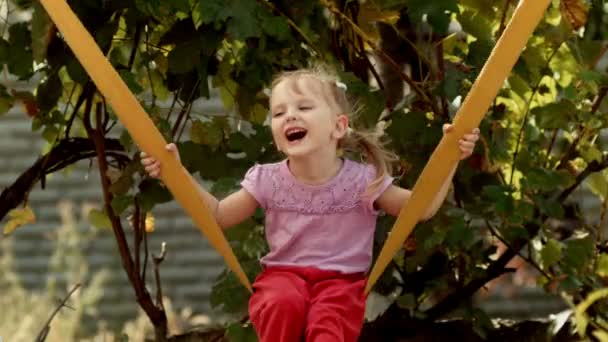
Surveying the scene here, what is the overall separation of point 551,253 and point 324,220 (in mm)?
929

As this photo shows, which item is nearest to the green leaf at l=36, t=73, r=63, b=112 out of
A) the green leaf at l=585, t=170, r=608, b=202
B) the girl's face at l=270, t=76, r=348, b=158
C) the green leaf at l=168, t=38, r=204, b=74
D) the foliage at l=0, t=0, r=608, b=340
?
the foliage at l=0, t=0, r=608, b=340

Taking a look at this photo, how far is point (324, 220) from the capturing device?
2566 millimetres

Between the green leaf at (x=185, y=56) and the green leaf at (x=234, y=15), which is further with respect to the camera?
the green leaf at (x=185, y=56)

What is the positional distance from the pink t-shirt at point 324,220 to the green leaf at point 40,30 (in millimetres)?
908

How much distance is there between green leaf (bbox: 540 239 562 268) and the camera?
3336mm

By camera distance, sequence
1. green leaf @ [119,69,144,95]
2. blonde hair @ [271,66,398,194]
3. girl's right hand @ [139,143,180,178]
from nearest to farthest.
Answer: girl's right hand @ [139,143,180,178] → blonde hair @ [271,66,398,194] → green leaf @ [119,69,144,95]

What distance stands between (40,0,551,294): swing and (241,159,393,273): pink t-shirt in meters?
0.16

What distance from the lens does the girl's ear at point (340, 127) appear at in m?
2.55

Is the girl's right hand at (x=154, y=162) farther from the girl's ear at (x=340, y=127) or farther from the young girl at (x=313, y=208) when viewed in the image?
the girl's ear at (x=340, y=127)

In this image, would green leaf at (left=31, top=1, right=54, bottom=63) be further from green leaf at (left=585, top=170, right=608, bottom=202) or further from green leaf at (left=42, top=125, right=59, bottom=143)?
green leaf at (left=585, top=170, right=608, bottom=202)

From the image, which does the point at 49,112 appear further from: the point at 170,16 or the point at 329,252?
the point at 329,252

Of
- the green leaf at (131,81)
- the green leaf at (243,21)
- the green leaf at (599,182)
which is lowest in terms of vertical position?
the green leaf at (599,182)

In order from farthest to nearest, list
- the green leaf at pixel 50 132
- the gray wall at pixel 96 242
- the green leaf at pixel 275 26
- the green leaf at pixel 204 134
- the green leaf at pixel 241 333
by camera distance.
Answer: the gray wall at pixel 96 242, the green leaf at pixel 50 132, the green leaf at pixel 204 134, the green leaf at pixel 241 333, the green leaf at pixel 275 26

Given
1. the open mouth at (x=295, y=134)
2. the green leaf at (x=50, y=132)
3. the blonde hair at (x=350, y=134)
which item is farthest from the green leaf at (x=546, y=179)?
the green leaf at (x=50, y=132)
